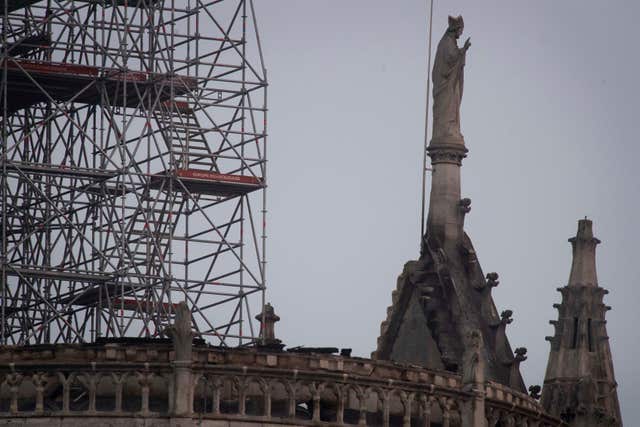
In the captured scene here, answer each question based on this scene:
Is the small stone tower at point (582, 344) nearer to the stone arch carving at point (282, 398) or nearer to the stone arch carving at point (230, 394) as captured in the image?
the stone arch carving at point (282, 398)

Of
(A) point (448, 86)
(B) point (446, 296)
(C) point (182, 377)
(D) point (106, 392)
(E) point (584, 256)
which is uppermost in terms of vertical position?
(A) point (448, 86)

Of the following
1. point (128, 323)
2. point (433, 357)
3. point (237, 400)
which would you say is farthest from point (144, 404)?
point (128, 323)

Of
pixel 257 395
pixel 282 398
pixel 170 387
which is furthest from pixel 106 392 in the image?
pixel 282 398

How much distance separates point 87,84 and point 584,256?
24.0m

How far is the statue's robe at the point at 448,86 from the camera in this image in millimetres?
127938

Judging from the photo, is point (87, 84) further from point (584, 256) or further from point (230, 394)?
point (230, 394)

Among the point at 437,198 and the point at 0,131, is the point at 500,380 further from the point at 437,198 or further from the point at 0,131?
the point at 0,131

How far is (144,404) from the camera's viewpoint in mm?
96438

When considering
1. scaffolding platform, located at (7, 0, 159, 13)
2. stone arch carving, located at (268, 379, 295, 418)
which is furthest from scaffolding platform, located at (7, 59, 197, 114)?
stone arch carving, located at (268, 379, 295, 418)

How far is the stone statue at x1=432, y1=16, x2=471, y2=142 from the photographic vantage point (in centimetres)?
12800

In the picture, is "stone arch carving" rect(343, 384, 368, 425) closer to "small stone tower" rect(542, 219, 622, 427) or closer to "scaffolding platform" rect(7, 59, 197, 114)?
"small stone tower" rect(542, 219, 622, 427)

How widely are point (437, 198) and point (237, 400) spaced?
30776 millimetres

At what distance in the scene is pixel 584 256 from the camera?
404ft

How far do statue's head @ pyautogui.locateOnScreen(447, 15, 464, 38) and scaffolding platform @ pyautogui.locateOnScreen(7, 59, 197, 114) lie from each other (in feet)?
40.5
